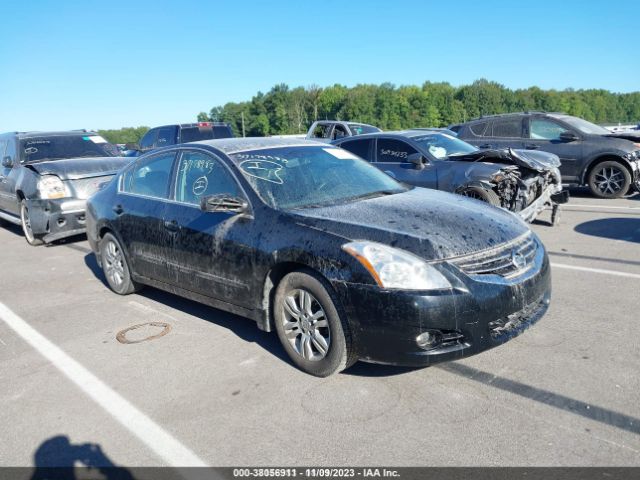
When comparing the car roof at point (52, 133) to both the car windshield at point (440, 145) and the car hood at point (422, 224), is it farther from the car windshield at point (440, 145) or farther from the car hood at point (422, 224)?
the car hood at point (422, 224)

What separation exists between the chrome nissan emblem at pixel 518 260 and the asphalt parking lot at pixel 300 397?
680 millimetres

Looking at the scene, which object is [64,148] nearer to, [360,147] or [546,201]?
[360,147]

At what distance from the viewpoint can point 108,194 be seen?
19.3ft

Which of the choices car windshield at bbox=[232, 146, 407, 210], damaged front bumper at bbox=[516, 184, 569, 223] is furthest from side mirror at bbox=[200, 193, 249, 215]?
damaged front bumper at bbox=[516, 184, 569, 223]

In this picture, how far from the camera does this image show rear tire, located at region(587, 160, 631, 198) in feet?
35.1

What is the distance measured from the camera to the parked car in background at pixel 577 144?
10.6 m

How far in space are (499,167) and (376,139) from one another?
2.25 meters

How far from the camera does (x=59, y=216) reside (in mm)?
8383

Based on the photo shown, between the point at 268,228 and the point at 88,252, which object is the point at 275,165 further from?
the point at 88,252

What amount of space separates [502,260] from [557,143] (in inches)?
348

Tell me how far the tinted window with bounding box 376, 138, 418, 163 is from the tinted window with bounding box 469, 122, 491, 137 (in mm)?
3783

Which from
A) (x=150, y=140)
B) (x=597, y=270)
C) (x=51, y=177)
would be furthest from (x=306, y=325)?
(x=150, y=140)

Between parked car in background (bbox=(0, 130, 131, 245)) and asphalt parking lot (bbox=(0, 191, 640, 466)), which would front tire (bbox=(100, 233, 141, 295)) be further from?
parked car in background (bbox=(0, 130, 131, 245))

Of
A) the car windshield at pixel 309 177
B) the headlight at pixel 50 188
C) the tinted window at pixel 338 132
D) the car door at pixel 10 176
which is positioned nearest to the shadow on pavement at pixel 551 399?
the car windshield at pixel 309 177
